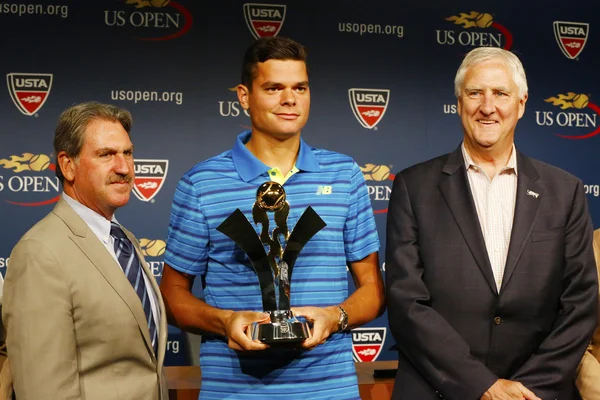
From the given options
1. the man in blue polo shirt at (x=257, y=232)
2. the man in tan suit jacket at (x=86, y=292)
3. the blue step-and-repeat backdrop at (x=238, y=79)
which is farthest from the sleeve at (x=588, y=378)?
the blue step-and-repeat backdrop at (x=238, y=79)

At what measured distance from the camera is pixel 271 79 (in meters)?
2.23

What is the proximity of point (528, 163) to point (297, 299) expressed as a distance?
33.0 inches

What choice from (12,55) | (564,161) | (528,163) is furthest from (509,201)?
(12,55)

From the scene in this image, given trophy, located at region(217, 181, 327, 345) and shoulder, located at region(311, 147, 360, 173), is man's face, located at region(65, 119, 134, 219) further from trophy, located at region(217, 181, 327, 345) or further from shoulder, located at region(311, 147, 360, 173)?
shoulder, located at region(311, 147, 360, 173)

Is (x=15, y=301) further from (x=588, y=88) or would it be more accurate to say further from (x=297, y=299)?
(x=588, y=88)

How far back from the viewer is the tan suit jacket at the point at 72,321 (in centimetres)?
184

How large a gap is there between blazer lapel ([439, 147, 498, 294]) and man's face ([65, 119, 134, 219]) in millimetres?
947

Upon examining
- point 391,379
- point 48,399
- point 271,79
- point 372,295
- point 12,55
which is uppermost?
point 12,55

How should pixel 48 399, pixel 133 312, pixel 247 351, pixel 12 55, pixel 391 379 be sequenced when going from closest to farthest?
A: 1. pixel 48 399
2. pixel 133 312
3. pixel 247 351
4. pixel 391 379
5. pixel 12 55

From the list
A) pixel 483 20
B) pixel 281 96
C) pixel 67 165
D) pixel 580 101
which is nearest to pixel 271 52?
pixel 281 96

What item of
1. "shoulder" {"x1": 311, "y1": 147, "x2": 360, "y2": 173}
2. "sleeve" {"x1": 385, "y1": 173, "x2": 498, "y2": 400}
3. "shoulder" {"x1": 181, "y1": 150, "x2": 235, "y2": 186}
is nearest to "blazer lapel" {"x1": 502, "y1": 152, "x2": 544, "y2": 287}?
"sleeve" {"x1": 385, "y1": 173, "x2": 498, "y2": 400}

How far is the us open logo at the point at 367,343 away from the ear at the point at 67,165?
2731 millimetres

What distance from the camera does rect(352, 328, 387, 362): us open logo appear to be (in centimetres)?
452

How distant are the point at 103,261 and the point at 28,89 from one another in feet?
8.32
